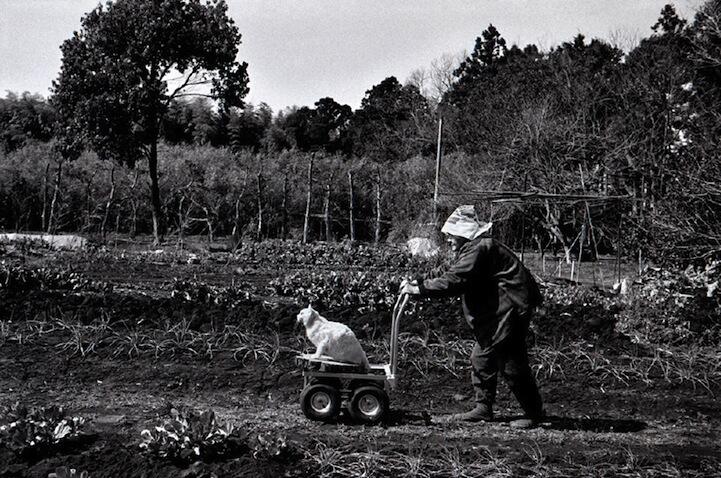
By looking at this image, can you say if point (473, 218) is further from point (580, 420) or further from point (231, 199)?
point (231, 199)

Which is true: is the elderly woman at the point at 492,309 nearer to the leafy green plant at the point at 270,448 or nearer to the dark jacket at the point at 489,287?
the dark jacket at the point at 489,287

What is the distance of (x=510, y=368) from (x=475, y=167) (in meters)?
19.4

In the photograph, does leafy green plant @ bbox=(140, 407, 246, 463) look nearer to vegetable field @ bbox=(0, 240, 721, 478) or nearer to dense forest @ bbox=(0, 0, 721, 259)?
vegetable field @ bbox=(0, 240, 721, 478)

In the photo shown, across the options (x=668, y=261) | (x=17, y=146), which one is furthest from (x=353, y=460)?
(x=17, y=146)

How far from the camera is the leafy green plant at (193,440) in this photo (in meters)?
3.87

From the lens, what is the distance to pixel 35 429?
4000 mm

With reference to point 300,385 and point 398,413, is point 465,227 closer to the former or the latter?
point 398,413

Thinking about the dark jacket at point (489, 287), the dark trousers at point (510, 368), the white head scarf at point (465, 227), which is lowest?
the dark trousers at point (510, 368)

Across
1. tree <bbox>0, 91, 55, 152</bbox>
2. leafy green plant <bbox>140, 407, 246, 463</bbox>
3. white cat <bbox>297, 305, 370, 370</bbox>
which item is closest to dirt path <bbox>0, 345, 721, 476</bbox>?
leafy green plant <bbox>140, 407, 246, 463</bbox>

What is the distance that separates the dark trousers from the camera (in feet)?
16.2

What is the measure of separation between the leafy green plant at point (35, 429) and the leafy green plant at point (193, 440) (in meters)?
0.44

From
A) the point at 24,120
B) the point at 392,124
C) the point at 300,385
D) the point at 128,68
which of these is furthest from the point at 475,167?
the point at 24,120

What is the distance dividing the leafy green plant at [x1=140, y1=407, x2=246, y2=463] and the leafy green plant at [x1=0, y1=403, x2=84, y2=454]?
438 millimetres

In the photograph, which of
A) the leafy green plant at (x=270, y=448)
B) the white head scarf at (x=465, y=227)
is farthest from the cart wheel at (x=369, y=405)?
the white head scarf at (x=465, y=227)
